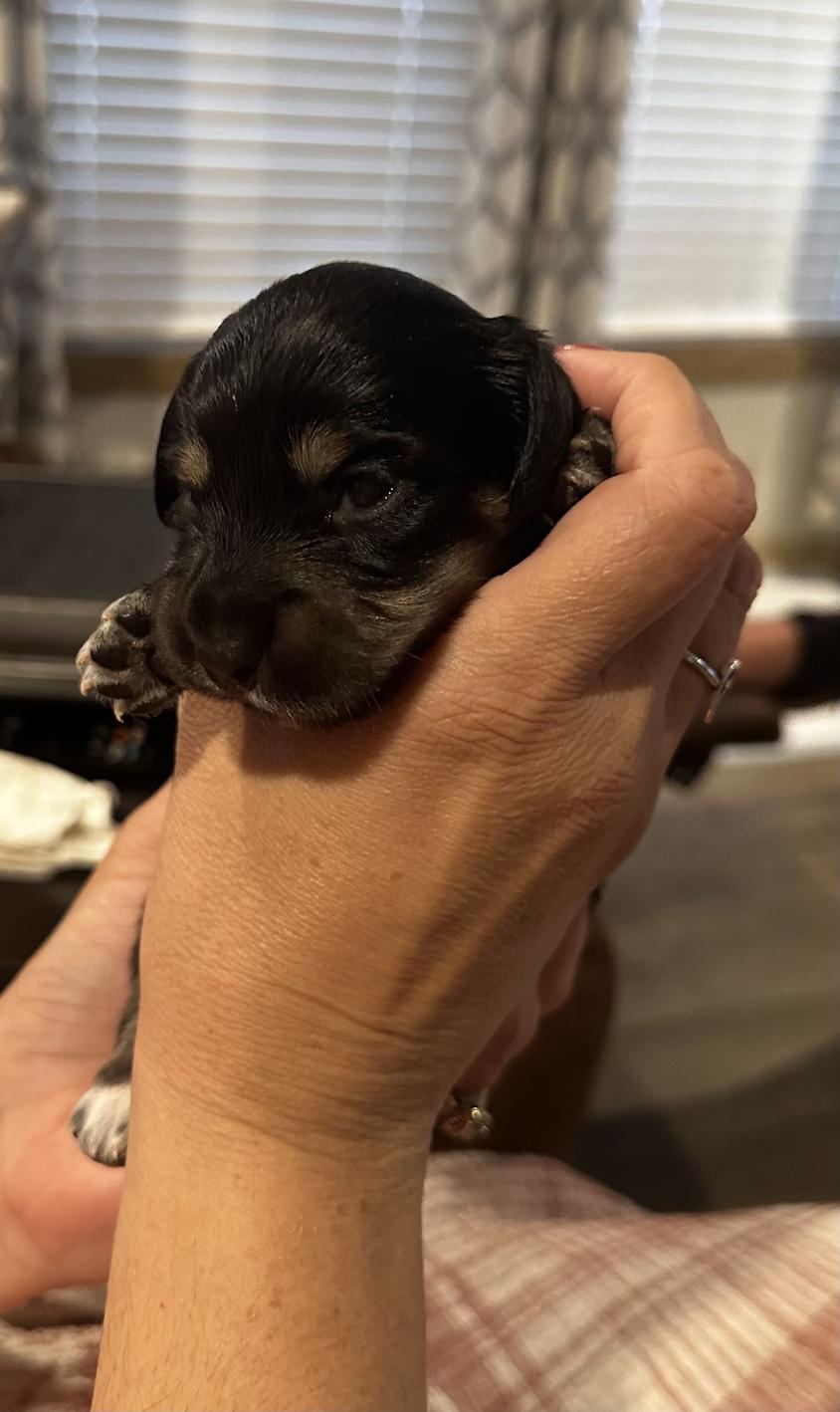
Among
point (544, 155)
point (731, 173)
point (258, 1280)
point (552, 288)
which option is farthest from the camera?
point (731, 173)

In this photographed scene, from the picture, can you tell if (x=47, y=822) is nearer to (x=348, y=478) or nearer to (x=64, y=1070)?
(x=64, y=1070)

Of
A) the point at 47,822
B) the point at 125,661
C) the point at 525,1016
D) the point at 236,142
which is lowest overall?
the point at 47,822

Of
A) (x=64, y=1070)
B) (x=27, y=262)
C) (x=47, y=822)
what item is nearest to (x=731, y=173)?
(x=27, y=262)

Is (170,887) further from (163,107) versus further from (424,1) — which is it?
(424,1)

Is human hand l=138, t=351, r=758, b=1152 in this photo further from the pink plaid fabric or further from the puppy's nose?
the pink plaid fabric

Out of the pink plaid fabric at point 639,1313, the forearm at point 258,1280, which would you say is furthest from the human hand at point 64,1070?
the pink plaid fabric at point 639,1313

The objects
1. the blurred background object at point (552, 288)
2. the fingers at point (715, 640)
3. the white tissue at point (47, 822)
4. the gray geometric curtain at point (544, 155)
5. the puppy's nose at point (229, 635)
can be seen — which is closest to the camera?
the puppy's nose at point (229, 635)

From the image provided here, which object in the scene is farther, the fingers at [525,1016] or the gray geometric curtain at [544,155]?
the gray geometric curtain at [544,155]

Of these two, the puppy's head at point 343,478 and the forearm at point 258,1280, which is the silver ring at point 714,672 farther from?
the forearm at point 258,1280
